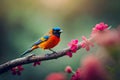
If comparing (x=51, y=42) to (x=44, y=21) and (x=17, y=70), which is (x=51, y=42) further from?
(x=44, y=21)

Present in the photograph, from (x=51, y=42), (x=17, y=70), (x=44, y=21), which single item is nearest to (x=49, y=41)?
(x=51, y=42)

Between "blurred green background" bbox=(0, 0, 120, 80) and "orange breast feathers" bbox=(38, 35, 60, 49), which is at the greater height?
"blurred green background" bbox=(0, 0, 120, 80)

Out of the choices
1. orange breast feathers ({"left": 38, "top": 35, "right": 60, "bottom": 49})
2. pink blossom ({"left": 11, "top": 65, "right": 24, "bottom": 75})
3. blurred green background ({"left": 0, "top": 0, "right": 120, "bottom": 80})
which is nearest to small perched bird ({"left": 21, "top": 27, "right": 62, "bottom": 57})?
orange breast feathers ({"left": 38, "top": 35, "right": 60, "bottom": 49})

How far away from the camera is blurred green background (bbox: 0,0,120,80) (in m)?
2.65

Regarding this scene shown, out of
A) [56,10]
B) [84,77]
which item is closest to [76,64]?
[56,10]

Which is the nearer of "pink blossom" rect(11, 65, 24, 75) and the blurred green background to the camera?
"pink blossom" rect(11, 65, 24, 75)

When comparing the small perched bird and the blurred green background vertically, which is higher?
the blurred green background

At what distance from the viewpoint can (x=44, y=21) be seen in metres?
2.86

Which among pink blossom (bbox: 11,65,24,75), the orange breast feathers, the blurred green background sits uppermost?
the blurred green background

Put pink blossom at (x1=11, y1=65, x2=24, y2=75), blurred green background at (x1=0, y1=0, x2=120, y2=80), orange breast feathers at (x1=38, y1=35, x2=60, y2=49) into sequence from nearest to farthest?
pink blossom at (x1=11, y1=65, x2=24, y2=75) < orange breast feathers at (x1=38, y1=35, x2=60, y2=49) < blurred green background at (x1=0, y1=0, x2=120, y2=80)

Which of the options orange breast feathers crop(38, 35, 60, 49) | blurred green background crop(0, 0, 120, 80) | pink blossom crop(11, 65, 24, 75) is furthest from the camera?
blurred green background crop(0, 0, 120, 80)

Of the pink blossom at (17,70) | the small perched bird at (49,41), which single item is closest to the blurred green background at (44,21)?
the small perched bird at (49,41)

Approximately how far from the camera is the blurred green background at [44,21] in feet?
8.70

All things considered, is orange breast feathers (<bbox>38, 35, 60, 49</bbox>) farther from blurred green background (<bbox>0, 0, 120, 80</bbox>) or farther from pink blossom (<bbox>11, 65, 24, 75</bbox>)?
blurred green background (<bbox>0, 0, 120, 80</bbox>)
